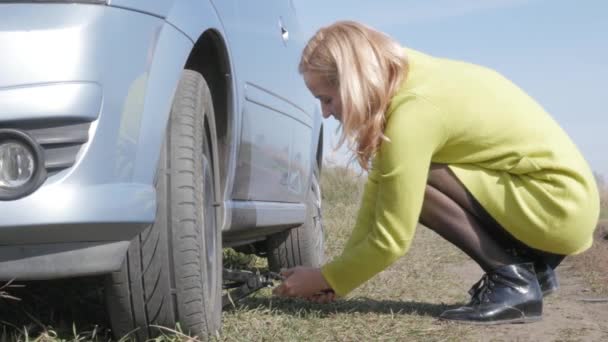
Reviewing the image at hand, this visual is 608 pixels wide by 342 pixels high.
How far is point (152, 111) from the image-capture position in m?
2.11

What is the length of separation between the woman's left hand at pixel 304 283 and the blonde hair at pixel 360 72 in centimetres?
44

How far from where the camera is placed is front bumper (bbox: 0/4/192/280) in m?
1.91

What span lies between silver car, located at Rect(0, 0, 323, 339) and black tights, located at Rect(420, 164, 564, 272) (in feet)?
2.32

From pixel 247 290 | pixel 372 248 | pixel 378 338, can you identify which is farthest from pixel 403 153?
pixel 247 290

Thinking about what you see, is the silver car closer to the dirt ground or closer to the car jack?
the car jack

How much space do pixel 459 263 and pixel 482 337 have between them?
102 inches

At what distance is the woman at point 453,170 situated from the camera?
2791mm

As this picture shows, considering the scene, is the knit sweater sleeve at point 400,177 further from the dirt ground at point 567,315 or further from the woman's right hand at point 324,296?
the dirt ground at point 567,315

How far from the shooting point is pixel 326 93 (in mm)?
2883

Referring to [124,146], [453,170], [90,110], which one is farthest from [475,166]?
[90,110]

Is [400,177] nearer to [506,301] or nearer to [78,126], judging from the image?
[506,301]

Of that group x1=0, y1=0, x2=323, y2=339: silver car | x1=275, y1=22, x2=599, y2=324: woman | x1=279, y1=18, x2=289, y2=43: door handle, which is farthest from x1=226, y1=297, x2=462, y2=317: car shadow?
x1=279, y1=18, x2=289, y2=43: door handle

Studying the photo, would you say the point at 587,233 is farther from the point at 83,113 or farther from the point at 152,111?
the point at 83,113

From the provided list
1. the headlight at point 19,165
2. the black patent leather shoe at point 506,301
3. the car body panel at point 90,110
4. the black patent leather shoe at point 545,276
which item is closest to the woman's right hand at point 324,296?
the black patent leather shoe at point 506,301
